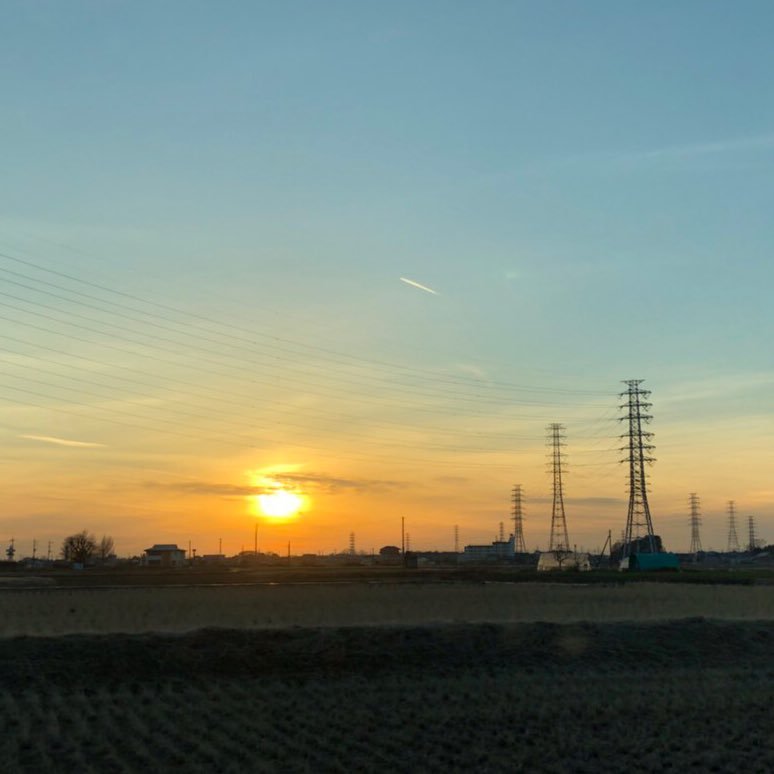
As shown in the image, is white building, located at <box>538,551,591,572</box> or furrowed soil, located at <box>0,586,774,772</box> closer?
furrowed soil, located at <box>0,586,774,772</box>

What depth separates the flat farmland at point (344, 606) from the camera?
39125 millimetres

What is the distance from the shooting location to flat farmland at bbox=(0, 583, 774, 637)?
3912 cm

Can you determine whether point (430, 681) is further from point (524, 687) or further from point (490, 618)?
point (490, 618)

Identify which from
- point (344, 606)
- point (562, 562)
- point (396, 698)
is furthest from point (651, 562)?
point (396, 698)

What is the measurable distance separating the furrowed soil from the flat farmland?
3724mm

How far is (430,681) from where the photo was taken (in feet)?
91.7

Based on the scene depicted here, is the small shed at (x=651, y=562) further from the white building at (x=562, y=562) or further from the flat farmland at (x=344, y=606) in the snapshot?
the flat farmland at (x=344, y=606)

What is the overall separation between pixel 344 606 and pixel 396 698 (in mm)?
22468

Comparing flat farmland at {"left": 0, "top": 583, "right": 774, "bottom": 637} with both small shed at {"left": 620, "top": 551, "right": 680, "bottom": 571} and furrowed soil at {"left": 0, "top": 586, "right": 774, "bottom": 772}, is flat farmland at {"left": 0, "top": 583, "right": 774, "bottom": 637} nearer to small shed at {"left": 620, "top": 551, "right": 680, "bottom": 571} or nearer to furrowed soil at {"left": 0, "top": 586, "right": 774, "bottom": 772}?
furrowed soil at {"left": 0, "top": 586, "right": 774, "bottom": 772}

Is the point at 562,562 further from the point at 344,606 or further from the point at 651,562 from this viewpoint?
the point at 344,606

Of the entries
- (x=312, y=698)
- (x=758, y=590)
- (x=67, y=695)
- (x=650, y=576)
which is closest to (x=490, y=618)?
(x=312, y=698)

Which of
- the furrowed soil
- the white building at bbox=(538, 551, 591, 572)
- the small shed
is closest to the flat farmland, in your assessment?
the furrowed soil

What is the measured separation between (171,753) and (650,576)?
265ft

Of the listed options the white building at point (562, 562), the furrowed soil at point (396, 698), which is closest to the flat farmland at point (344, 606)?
the furrowed soil at point (396, 698)
